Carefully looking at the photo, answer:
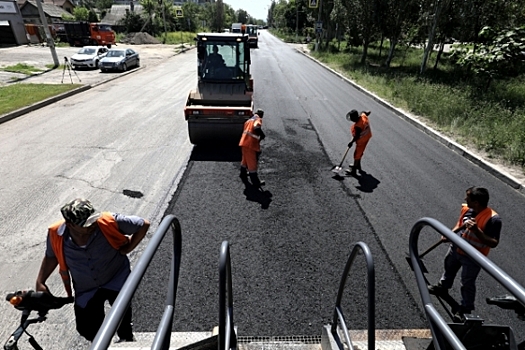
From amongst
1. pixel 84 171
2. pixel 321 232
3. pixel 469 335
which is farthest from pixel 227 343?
pixel 84 171

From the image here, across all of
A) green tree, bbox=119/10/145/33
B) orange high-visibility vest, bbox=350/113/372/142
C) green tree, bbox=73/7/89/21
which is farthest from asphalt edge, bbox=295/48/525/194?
green tree, bbox=73/7/89/21

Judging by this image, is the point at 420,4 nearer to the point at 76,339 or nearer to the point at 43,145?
the point at 43,145

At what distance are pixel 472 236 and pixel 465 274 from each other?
48 cm

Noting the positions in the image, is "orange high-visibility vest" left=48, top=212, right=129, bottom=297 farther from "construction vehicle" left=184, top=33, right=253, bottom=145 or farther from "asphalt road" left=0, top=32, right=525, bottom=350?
"construction vehicle" left=184, top=33, right=253, bottom=145

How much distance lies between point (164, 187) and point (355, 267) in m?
4.17

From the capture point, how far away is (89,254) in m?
2.92

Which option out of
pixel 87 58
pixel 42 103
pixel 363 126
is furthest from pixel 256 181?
pixel 87 58

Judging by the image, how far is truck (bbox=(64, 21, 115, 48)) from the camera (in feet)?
119

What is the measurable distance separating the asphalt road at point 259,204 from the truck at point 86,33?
97.7 feet

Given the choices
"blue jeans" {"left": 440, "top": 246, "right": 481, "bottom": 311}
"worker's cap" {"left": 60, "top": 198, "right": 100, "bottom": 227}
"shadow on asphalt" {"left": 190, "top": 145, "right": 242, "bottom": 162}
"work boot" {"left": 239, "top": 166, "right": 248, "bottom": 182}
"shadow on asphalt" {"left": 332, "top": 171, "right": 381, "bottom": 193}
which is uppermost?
"worker's cap" {"left": 60, "top": 198, "right": 100, "bottom": 227}

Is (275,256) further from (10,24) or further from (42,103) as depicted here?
(10,24)

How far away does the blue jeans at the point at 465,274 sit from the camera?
3812 millimetres

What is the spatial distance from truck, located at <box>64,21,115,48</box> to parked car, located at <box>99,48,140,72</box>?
1638 centimetres

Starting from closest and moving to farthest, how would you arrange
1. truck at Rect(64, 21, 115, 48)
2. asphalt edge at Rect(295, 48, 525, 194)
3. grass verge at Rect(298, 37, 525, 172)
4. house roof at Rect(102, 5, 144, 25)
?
asphalt edge at Rect(295, 48, 525, 194), grass verge at Rect(298, 37, 525, 172), truck at Rect(64, 21, 115, 48), house roof at Rect(102, 5, 144, 25)
